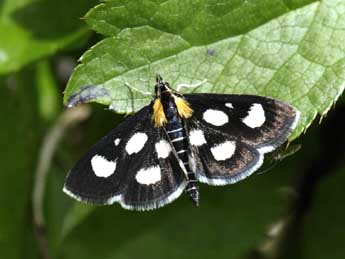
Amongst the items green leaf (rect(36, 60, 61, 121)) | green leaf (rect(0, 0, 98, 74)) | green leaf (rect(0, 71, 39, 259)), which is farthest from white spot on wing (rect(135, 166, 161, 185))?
green leaf (rect(36, 60, 61, 121))

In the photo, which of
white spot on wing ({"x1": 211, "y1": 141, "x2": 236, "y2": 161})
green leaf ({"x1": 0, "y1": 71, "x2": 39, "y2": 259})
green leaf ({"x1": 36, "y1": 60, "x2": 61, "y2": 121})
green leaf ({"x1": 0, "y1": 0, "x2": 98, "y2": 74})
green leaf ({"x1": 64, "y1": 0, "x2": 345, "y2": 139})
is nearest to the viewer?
green leaf ({"x1": 64, "y1": 0, "x2": 345, "y2": 139})

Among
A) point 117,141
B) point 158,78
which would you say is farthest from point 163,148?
point 158,78

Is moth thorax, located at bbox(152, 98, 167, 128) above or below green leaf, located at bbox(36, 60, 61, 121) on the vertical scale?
above

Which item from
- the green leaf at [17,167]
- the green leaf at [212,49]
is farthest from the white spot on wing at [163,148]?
Result: the green leaf at [17,167]

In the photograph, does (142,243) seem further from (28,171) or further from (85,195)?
(85,195)

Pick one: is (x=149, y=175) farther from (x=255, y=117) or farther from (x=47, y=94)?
(x=47, y=94)

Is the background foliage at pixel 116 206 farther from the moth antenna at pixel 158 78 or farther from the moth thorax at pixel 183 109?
the moth thorax at pixel 183 109

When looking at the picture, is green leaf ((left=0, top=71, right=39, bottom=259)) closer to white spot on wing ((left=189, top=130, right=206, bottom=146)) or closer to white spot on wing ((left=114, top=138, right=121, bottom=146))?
white spot on wing ((left=114, top=138, right=121, bottom=146))
